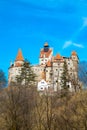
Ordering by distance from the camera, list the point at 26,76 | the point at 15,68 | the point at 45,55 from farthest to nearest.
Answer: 1. the point at 45,55
2. the point at 15,68
3. the point at 26,76

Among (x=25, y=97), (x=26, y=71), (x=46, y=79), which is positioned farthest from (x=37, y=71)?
(x=25, y=97)

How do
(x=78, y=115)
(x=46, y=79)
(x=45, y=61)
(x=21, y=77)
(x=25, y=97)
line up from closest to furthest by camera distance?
(x=78, y=115) < (x=25, y=97) < (x=21, y=77) < (x=46, y=79) < (x=45, y=61)

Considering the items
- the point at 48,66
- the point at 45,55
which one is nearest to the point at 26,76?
the point at 48,66

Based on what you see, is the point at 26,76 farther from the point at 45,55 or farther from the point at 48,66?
the point at 45,55

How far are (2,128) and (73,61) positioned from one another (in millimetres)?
54893

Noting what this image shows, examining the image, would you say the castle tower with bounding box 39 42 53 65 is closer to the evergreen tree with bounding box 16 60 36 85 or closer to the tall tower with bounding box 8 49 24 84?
the tall tower with bounding box 8 49 24 84

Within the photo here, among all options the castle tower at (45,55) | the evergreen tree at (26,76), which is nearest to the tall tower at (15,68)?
the castle tower at (45,55)

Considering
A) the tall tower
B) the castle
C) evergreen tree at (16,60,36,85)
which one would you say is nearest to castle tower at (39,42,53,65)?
the castle

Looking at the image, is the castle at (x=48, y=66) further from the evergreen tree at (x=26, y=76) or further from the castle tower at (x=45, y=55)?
the evergreen tree at (x=26, y=76)

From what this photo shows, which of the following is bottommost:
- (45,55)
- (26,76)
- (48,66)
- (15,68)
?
(26,76)

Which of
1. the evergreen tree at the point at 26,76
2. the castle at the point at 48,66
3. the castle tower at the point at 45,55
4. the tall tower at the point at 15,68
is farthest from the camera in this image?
the castle tower at the point at 45,55

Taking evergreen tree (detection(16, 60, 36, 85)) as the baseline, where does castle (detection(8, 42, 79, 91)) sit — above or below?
above

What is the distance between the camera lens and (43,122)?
3328 centimetres

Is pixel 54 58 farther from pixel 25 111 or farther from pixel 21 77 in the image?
pixel 25 111
